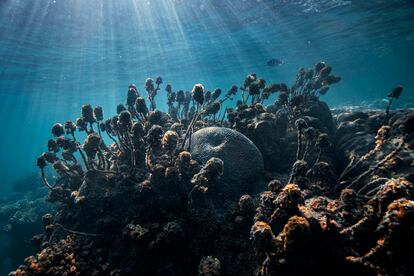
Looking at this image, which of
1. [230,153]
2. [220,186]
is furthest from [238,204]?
[230,153]

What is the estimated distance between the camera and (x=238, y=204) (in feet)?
13.9

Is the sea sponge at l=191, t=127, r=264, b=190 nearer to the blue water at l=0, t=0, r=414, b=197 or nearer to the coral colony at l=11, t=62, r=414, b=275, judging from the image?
the coral colony at l=11, t=62, r=414, b=275

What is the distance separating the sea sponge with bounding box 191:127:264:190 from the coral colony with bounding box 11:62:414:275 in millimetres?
25

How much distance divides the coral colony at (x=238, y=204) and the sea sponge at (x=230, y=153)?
0.08ft

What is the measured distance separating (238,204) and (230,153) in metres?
1.37

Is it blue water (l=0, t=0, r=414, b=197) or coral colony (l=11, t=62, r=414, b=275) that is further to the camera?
blue water (l=0, t=0, r=414, b=197)

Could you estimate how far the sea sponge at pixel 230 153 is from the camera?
5.13 metres

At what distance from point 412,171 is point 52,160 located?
778cm

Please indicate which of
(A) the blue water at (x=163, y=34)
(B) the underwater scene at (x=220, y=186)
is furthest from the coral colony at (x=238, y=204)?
(A) the blue water at (x=163, y=34)

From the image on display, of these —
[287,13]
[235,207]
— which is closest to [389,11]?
[287,13]

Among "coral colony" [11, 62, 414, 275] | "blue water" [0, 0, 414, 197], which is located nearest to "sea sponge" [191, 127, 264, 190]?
"coral colony" [11, 62, 414, 275]

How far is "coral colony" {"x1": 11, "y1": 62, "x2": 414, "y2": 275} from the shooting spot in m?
2.49

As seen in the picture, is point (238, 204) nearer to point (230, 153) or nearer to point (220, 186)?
point (220, 186)

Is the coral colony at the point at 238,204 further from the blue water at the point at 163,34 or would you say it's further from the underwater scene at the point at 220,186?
the blue water at the point at 163,34
